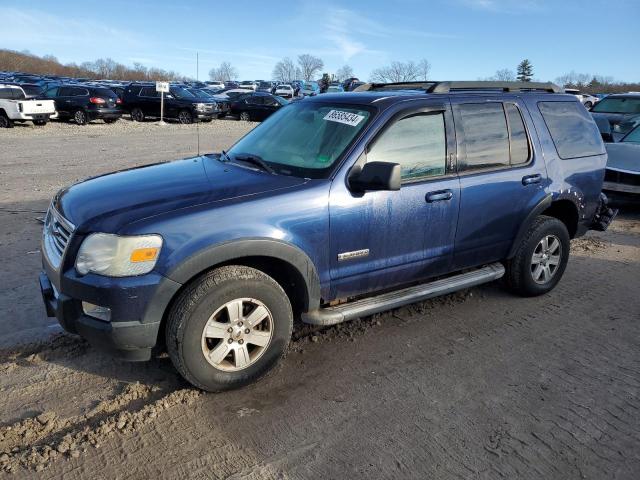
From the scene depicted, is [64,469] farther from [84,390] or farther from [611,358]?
[611,358]

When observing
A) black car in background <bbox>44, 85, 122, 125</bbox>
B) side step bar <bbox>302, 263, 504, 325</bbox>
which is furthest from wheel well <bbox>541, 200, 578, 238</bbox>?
black car in background <bbox>44, 85, 122, 125</bbox>

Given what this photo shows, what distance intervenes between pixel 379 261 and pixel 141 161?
9.80 metres

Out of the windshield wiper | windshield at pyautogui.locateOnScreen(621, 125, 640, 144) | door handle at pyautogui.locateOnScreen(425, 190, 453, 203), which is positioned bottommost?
door handle at pyautogui.locateOnScreen(425, 190, 453, 203)

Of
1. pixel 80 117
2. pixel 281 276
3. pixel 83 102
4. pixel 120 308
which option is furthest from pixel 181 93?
pixel 120 308

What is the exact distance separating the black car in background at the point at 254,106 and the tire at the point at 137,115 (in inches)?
214

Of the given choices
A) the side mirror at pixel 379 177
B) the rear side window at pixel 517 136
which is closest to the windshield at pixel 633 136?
the rear side window at pixel 517 136

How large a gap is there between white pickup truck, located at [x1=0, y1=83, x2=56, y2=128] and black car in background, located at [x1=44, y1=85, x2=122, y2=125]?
60.5 inches

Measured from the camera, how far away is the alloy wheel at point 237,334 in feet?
10.2

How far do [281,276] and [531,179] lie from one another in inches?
93.9

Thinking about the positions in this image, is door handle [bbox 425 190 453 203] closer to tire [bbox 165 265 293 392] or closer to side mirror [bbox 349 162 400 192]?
side mirror [bbox 349 162 400 192]

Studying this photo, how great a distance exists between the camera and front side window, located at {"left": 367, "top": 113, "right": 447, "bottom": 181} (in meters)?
3.65

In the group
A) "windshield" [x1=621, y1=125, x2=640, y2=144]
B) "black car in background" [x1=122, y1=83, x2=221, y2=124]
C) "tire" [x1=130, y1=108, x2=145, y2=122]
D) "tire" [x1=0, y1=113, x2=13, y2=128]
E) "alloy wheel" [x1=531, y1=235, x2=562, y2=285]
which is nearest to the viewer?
"alloy wheel" [x1=531, y1=235, x2=562, y2=285]

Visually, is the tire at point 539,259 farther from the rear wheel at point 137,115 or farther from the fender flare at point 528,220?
the rear wheel at point 137,115

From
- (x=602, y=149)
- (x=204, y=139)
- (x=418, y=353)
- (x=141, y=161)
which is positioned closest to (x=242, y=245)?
(x=418, y=353)
